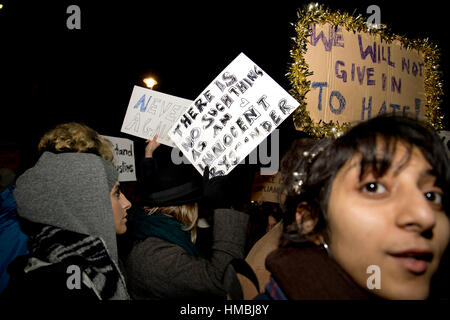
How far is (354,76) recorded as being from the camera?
1.58 m

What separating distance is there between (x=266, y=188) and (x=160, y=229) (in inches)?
55.0

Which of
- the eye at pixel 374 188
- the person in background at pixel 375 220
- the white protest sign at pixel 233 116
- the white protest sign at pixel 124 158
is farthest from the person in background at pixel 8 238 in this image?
the eye at pixel 374 188

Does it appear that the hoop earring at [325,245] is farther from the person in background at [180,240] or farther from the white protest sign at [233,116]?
the white protest sign at [233,116]

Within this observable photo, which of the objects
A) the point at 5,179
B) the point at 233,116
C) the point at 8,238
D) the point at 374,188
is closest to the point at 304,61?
the point at 233,116

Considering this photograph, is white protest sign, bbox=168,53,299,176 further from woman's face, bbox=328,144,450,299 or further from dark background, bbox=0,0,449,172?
woman's face, bbox=328,144,450,299

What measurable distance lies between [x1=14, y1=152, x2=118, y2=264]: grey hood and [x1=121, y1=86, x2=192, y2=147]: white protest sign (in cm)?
66

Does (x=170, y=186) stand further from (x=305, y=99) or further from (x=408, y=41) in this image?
(x=408, y=41)

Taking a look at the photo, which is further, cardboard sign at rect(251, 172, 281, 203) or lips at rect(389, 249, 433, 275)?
cardboard sign at rect(251, 172, 281, 203)

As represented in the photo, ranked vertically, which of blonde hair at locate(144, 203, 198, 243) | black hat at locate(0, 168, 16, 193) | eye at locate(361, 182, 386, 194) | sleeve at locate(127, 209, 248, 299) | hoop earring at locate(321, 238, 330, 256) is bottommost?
sleeve at locate(127, 209, 248, 299)

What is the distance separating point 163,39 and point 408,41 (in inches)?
87.4

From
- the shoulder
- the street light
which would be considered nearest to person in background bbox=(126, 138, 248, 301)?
the shoulder

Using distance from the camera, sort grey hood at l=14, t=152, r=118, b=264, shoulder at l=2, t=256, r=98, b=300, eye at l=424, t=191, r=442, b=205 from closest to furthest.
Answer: eye at l=424, t=191, r=442, b=205, shoulder at l=2, t=256, r=98, b=300, grey hood at l=14, t=152, r=118, b=264

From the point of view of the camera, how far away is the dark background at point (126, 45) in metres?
2.00

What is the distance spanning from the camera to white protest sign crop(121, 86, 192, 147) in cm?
180
